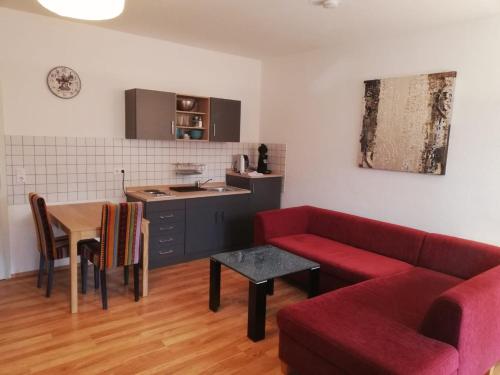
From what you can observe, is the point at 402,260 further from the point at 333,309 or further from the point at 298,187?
the point at 298,187

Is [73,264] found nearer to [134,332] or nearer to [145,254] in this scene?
[145,254]

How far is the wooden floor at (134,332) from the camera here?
230 centimetres

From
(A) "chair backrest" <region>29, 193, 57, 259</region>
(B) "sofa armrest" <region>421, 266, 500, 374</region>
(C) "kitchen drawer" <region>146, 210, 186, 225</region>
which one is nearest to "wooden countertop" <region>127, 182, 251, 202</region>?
(C) "kitchen drawer" <region>146, 210, 186, 225</region>

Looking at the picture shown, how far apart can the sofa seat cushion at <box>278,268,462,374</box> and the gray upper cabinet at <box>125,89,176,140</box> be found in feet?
8.11

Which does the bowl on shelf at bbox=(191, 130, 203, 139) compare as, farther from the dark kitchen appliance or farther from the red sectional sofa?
the red sectional sofa

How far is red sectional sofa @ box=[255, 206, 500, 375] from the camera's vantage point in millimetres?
1845

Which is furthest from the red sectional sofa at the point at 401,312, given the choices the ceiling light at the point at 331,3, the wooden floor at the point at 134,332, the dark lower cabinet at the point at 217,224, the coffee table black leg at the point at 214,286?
the ceiling light at the point at 331,3

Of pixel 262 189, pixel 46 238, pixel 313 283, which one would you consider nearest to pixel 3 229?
pixel 46 238

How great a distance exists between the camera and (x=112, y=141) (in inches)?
154

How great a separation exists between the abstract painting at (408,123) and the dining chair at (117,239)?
234 centimetres

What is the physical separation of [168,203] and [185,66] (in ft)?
5.51

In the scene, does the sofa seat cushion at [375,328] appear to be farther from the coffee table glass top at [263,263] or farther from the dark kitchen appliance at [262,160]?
the dark kitchen appliance at [262,160]

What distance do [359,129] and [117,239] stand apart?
8.56 feet

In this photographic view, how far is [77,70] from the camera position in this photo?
3648mm
